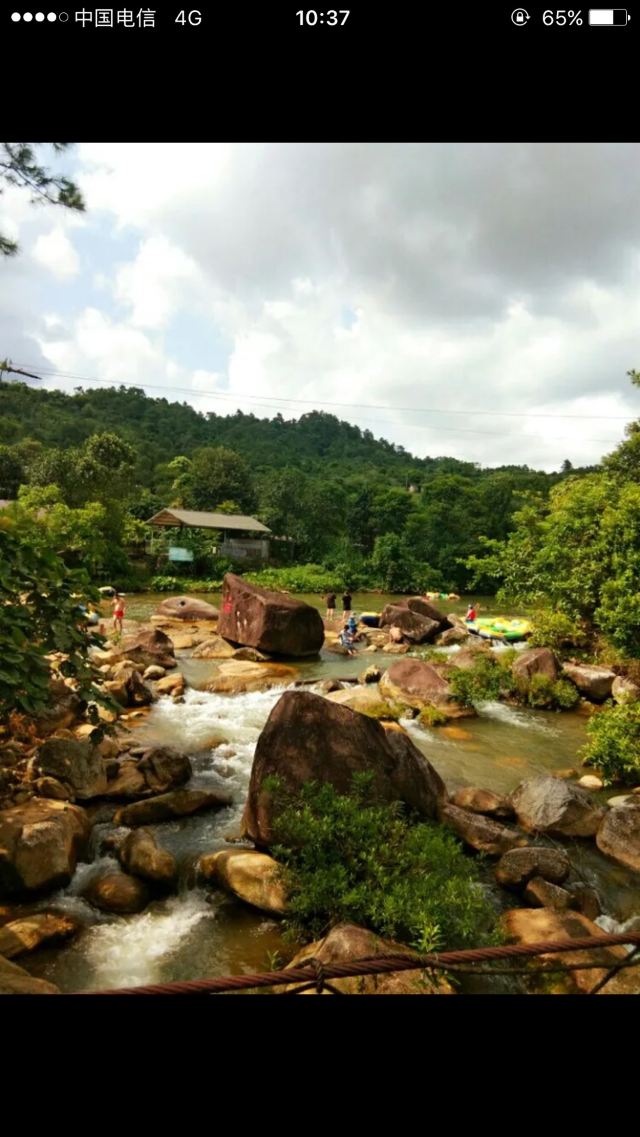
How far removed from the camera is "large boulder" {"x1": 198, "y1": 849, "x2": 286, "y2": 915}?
5.72 m

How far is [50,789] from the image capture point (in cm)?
732

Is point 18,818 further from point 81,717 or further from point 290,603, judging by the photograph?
point 290,603

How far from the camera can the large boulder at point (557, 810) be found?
25.3ft

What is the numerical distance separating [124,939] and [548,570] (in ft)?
43.2

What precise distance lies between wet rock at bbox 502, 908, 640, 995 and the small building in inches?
1358

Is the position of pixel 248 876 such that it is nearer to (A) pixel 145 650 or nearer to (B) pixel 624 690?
(B) pixel 624 690

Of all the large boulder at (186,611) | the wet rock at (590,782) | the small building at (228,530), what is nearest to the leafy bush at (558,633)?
the wet rock at (590,782)

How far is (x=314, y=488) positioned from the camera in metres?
52.8

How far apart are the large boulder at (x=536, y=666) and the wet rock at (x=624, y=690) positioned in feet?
4.48

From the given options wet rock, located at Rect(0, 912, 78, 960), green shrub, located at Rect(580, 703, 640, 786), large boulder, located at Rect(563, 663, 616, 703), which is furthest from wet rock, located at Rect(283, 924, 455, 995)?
large boulder, located at Rect(563, 663, 616, 703)

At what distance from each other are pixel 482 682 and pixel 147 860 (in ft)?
→ 30.3

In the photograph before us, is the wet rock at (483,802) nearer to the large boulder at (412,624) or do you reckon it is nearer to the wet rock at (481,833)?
the wet rock at (481,833)

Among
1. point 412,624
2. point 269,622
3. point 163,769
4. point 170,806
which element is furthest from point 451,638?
point 170,806
